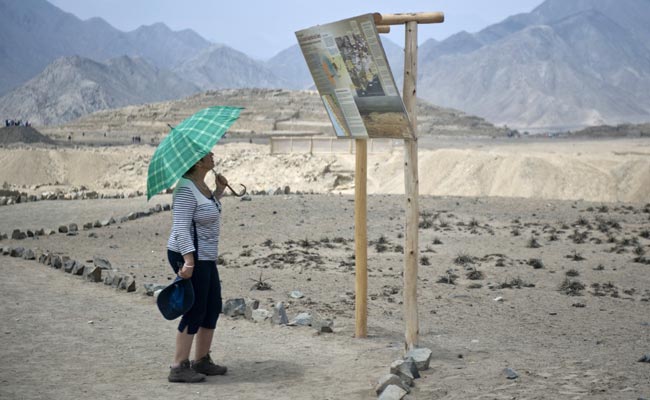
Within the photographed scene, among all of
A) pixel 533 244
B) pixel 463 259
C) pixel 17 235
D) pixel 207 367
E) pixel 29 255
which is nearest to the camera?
pixel 207 367

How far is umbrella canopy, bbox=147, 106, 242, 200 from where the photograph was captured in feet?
23.1

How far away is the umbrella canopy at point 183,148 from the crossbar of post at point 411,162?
6.00 feet

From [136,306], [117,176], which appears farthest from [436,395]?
[117,176]

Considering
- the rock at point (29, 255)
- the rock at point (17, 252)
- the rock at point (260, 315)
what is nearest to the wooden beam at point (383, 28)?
the rock at point (260, 315)

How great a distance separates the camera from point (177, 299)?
7.14 metres

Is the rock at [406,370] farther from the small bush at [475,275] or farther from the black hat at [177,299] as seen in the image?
the small bush at [475,275]

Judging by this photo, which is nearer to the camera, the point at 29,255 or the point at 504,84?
the point at 29,255

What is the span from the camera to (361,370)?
309 inches

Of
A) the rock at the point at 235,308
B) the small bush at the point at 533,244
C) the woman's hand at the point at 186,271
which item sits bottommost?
the rock at the point at 235,308

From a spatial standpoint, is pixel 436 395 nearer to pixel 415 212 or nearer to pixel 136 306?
pixel 415 212

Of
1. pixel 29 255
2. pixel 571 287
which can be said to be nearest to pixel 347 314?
pixel 571 287

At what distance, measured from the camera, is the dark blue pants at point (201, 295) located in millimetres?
7262

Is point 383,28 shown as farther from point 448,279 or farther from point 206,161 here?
point 448,279

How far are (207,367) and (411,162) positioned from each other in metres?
2.69
